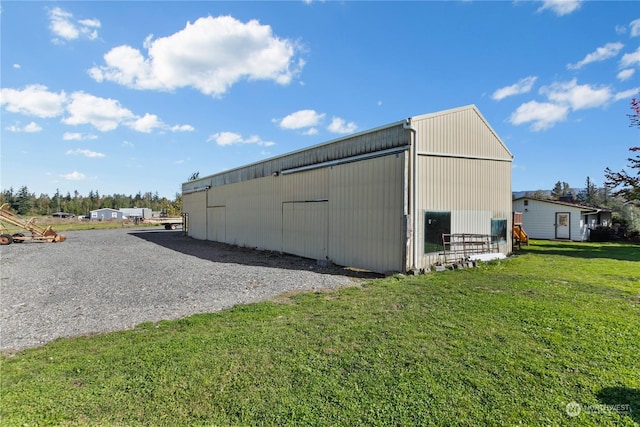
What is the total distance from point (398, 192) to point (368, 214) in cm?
145

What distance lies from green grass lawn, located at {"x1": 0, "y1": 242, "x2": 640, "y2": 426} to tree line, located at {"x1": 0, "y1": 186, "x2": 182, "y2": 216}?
209 feet

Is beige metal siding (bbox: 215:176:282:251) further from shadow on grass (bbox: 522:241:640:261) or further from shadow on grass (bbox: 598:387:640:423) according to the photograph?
shadow on grass (bbox: 598:387:640:423)

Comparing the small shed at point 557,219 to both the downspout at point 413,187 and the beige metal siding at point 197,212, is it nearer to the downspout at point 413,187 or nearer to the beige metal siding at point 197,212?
the downspout at point 413,187

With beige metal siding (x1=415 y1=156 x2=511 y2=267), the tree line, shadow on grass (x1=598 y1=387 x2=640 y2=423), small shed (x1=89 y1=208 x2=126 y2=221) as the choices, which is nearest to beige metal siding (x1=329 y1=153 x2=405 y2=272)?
beige metal siding (x1=415 y1=156 x2=511 y2=267)

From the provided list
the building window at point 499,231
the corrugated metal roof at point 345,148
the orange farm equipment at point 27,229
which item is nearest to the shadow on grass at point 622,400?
the corrugated metal roof at point 345,148

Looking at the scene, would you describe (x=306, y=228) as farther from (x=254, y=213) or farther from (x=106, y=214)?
(x=106, y=214)

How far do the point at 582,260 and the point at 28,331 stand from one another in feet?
55.7

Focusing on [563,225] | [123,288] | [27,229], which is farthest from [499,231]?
[27,229]

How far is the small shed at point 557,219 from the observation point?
22.9m

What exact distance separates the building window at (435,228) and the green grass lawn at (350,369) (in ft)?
14.4

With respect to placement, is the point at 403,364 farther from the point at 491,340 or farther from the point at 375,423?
the point at 491,340

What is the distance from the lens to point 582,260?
42.4 feet

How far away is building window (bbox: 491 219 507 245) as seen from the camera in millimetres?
13164

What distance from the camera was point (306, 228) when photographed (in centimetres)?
1451
